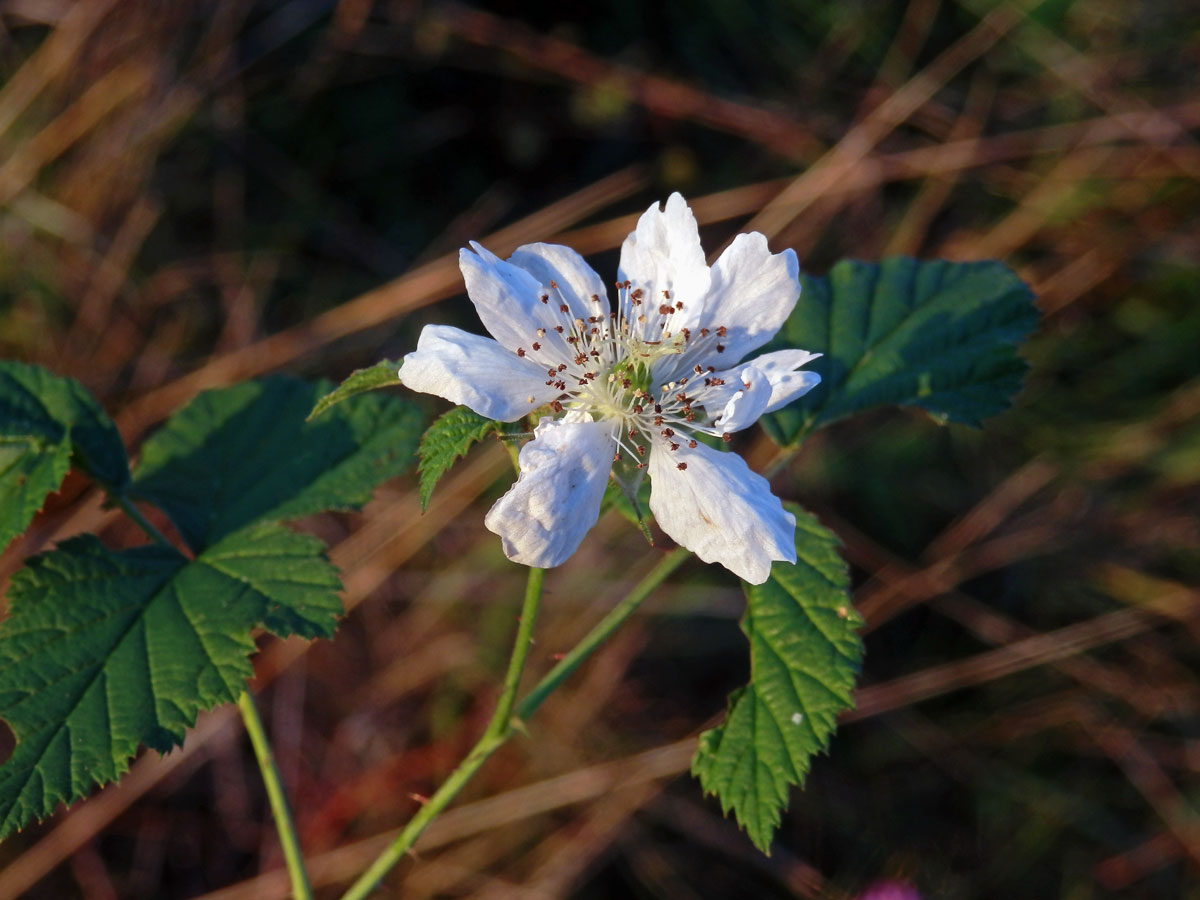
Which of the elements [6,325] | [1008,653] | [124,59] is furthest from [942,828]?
[124,59]

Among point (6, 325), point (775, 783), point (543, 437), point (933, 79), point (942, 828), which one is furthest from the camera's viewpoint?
point (933, 79)

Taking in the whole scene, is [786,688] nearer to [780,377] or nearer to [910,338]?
[780,377]

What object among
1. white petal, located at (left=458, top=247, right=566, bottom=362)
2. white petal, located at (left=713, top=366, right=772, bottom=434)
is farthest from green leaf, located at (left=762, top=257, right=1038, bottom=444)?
white petal, located at (left=458, top=247, right=566, bottom=362)

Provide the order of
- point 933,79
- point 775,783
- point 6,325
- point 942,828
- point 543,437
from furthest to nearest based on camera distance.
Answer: point 933,79 < point 6,325 < point 942,828 < point 775,783 < point 543,437

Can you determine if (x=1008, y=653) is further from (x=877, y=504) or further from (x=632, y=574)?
(x=632, y=574)

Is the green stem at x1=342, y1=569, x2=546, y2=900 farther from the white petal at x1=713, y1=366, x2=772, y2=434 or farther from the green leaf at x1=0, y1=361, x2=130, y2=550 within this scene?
the green leaf at x1=0, y1=361, x2=130, y2=550

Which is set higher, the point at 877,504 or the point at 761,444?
the point at 761,444

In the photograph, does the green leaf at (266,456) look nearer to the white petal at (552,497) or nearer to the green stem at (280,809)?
the green stem at (280,809)

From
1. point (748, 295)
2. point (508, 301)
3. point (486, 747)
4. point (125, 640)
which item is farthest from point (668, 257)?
point (125, 640)
